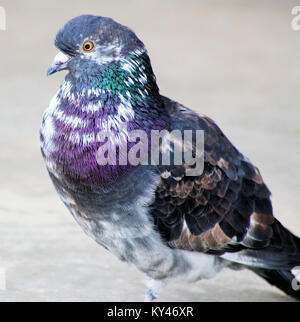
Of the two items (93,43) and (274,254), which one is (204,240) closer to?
(274,254)

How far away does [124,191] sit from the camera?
18.1ft

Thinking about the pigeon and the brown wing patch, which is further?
the brown wing patch

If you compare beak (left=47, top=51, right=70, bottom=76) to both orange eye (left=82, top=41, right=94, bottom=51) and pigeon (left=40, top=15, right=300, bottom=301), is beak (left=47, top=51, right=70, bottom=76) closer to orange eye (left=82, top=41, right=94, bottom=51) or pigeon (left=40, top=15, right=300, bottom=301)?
pigeon (left=40, top=15, right=300, bottom=301)

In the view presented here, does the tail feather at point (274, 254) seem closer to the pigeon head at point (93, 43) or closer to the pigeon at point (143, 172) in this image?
the pigeon at point (143, 172)

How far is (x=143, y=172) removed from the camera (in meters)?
5.54

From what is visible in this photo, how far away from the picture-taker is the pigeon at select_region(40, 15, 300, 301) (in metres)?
5.49

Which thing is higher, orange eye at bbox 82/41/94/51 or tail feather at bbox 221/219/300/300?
orange eye at bbox 82/41/94/51

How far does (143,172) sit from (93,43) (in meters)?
0.91

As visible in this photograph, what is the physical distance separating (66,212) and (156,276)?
254 centimetres

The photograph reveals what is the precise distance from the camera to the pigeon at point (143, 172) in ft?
18.0

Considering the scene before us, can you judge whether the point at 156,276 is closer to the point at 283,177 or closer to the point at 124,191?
the point at 124,191

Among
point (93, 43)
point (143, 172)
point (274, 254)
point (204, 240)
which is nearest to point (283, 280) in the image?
point (274, 254)

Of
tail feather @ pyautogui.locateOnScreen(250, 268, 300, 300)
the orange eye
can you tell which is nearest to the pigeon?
the orange eye

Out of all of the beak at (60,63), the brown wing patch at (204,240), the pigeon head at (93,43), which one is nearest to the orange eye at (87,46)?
A: the pigeon head at (93,43)
